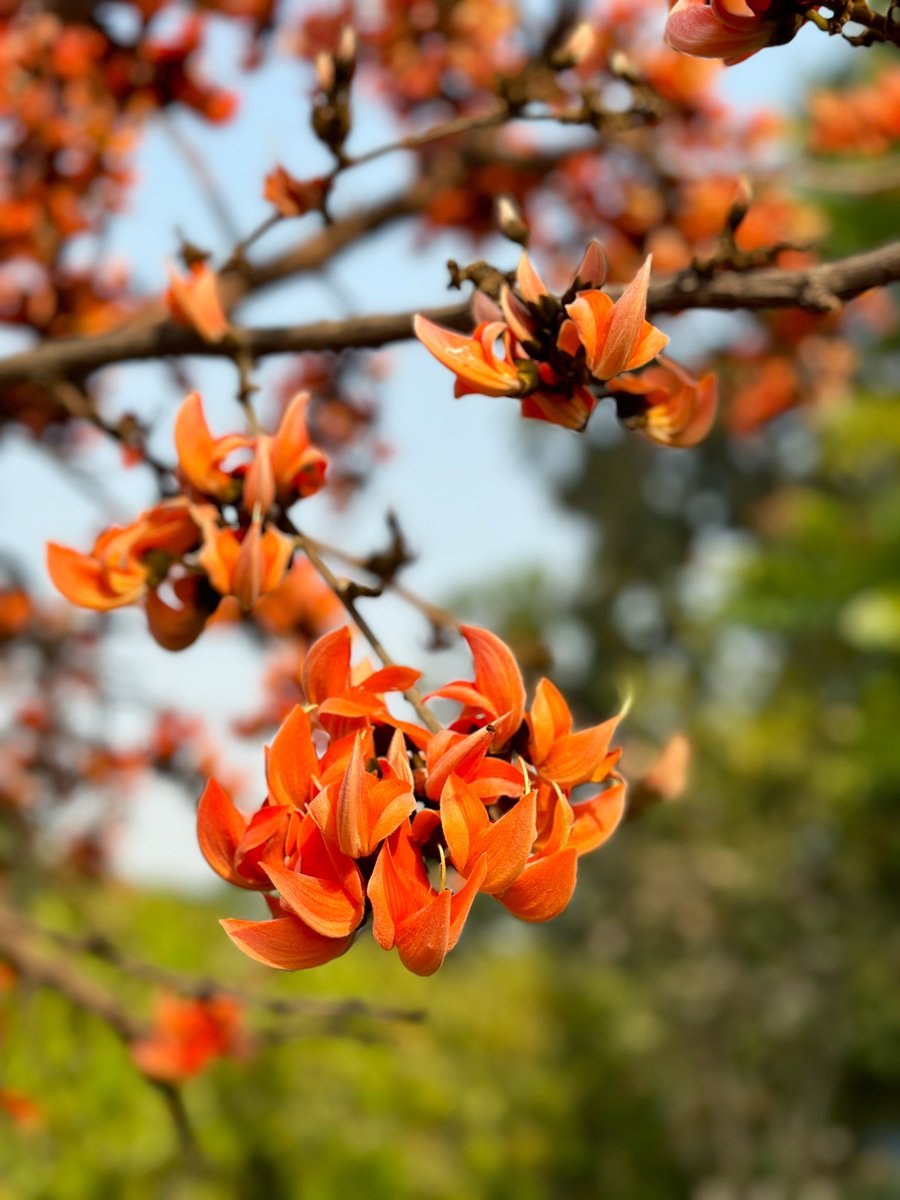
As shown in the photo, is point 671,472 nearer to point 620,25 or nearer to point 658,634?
point 658,634

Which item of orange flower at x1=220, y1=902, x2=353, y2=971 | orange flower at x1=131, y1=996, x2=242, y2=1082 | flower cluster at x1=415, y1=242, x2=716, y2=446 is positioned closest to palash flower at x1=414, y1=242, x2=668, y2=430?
flower cluster at x1=415, y1=242, x2=716, y2=446

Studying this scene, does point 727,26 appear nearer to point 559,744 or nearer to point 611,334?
point 611,334

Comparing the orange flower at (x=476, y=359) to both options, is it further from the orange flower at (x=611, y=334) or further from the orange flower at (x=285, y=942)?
the orange flower at (x=285, y=942)

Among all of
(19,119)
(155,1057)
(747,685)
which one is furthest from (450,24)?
(747,685)

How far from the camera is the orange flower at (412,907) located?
61cm

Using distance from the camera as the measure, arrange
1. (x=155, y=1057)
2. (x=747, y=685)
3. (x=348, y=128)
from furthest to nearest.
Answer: (x=747, y=685) → (x=155, y=1057) → (x=348, y=128)

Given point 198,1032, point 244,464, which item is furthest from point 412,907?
point 198,1032

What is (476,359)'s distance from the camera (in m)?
0.79

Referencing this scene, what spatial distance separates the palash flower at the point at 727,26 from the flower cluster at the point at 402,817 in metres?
0.38

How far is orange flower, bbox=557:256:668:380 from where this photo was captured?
2.42 feet

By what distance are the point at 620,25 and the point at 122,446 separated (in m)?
2.62

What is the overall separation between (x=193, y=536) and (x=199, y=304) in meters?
0.26

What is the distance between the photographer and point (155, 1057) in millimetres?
2330

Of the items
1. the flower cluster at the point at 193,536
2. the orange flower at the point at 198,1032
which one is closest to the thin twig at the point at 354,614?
the flower cluster at the point at 193,536
